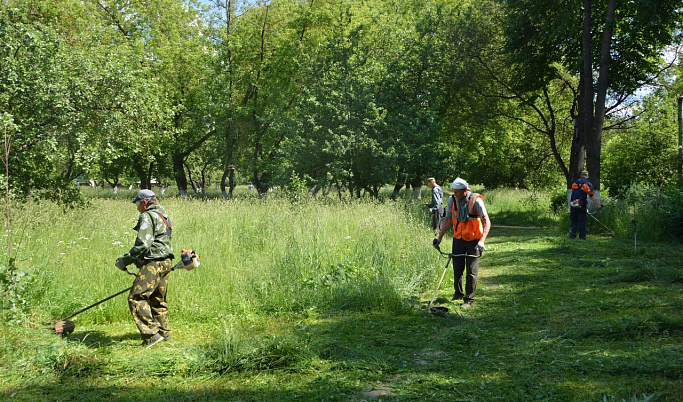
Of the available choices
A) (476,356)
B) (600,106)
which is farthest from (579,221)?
(476,356)

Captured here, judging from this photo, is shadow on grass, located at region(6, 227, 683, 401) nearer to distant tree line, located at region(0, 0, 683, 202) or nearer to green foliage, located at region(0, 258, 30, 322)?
green foliage, located at region(0, 258, 30, 322)

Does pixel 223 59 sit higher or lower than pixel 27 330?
higher

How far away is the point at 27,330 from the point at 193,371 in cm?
213

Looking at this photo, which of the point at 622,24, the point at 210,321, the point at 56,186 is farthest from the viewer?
the point at 622,24

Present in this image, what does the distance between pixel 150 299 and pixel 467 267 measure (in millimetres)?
4560

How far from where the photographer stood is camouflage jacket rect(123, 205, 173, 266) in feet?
19.6

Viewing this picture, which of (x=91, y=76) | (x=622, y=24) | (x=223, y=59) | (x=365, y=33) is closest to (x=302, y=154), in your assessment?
(x=365, y=33)

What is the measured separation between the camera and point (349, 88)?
67.1ft

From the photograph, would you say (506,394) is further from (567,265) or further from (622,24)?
(622,24)

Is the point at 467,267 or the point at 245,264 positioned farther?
the point at 245,264

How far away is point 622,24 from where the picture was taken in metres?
19.6

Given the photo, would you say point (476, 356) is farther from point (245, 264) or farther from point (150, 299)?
point (245, 264)

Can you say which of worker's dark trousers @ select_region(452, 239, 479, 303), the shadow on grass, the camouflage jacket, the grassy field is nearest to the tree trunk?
the grassy field

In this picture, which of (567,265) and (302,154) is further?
(302,154)
